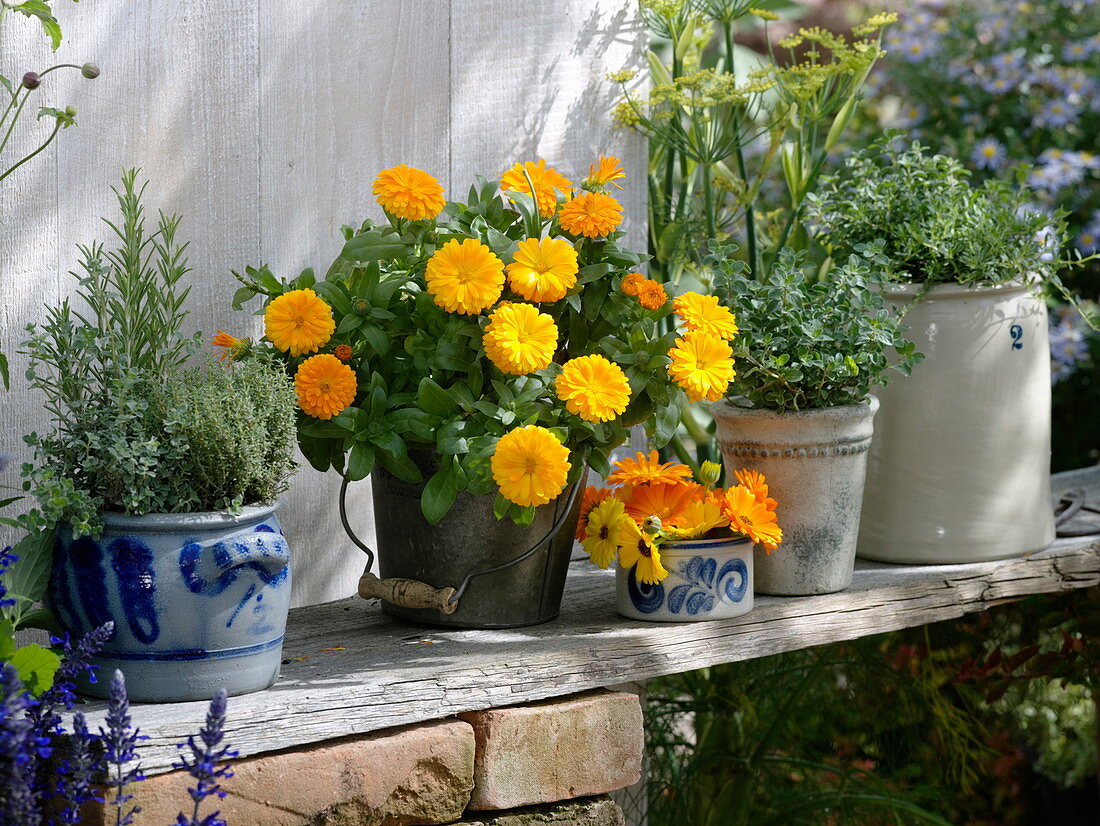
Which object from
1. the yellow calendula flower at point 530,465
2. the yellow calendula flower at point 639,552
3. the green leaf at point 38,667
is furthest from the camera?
the yellow calendula flower at point 639,552

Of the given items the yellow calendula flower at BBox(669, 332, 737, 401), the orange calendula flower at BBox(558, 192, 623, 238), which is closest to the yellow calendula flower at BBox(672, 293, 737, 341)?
the yellow calendula flower at BBox(669, 332, 737, 401)

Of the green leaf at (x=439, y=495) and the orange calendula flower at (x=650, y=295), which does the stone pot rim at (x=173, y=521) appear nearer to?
the green leaf at (x=439, y=495)

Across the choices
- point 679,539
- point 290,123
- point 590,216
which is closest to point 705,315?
point 590,216

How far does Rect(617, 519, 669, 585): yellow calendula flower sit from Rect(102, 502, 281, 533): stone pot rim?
507 millimetres

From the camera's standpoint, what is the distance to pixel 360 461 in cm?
138

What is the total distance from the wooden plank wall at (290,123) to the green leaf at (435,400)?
360 mm

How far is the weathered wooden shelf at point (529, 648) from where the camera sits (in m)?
1.21

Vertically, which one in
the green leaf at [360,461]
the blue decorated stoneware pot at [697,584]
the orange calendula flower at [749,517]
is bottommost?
the blue decorated stoneware pot at [697,584]

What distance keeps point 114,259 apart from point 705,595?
0.84m

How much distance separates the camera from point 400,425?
4.56ft

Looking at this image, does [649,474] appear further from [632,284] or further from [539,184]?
[539,184]

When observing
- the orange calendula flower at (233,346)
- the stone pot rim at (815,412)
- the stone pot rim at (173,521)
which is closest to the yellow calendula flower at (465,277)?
the orange calendula flower at (233,346)

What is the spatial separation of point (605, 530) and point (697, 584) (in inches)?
5.4

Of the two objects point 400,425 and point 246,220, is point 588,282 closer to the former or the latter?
point 400,425
